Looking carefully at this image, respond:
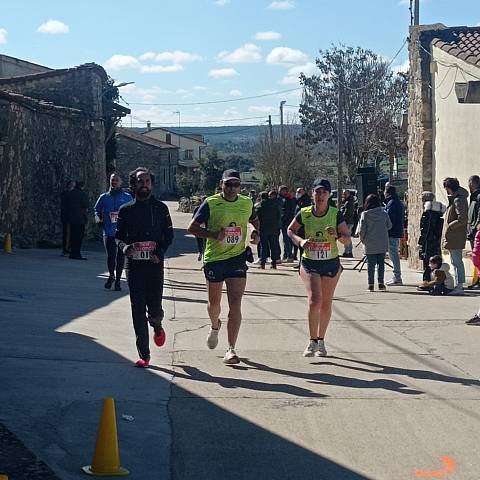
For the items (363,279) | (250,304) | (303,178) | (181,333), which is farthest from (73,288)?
(303,178)

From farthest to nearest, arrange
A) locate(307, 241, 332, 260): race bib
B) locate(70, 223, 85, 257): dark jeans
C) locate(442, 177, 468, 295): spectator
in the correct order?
locate(70, 223, 85, 257): dark jeans
locate(442, 177, 468, 295): spectator
locate(307, 241, 332, 260): race bib

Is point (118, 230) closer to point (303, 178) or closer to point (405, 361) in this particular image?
point (405, 361)

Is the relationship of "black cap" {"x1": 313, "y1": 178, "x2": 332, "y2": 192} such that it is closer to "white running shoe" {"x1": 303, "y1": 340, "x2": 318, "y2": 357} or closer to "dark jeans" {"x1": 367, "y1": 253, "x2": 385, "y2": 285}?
Answer: "white running shoe" {"x1": 303, "y1": 340, "x2": 318, "y2": 357}

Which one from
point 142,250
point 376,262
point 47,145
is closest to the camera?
point 142,250

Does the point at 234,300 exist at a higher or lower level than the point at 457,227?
lower

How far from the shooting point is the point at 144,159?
80.6 metres

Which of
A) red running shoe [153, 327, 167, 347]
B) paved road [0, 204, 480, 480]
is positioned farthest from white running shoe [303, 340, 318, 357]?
red running shoe [153, 327, 167, 347]

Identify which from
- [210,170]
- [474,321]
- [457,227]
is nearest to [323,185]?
[474,321]

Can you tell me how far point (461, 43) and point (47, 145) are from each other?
11.0m

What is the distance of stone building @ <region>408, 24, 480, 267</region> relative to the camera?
18781 millimetres

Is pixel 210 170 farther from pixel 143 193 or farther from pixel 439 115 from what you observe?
pixel 143 193

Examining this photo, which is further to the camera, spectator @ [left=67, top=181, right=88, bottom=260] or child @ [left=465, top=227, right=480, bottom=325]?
spectator @ [left=67, top=181, right=88, bottom=260]

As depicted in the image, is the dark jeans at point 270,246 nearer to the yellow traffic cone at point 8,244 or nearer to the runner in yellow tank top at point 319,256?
the yellow traffic cone at point 8,244

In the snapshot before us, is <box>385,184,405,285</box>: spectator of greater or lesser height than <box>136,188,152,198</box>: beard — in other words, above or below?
below
